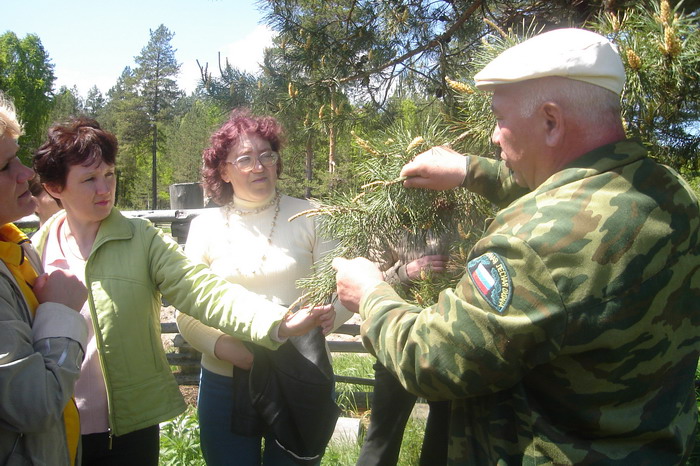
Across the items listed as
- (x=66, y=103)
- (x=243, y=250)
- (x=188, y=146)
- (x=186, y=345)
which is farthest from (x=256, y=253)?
(x=66, y=103)

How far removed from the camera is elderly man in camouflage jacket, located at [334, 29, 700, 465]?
1184mm

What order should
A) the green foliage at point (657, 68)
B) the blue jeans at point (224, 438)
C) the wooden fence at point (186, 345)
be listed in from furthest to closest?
the wooden fence at point (186, 345), the blue jeans at point (224, 438), the green foliage at point (657, 68)

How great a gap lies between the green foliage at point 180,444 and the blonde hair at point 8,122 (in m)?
2.46

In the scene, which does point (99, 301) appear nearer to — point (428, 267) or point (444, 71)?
point (428, 267)

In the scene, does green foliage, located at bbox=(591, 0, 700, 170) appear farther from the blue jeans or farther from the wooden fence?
the wooden fence

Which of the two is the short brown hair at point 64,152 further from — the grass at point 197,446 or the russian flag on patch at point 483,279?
the grass at point 197,446

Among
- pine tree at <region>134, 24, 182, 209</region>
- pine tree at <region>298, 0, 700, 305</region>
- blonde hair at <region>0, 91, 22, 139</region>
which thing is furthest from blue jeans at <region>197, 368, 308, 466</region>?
pine tree at <region>134, 24, 182, 209</region>

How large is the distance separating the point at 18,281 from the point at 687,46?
217 centimetres

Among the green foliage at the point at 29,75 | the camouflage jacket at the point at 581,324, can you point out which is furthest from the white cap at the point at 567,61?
the green foliage at the point at 29,75

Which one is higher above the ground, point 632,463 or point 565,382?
point 565,382

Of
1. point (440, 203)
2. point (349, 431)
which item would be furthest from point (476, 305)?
point (349, 431)

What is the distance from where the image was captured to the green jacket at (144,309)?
215 cm

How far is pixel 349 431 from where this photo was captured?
3998 mm

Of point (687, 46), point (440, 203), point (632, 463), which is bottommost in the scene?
point (632, 463)
